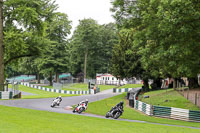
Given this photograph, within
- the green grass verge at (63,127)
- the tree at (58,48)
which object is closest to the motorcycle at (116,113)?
the green grass verge at (63,127)

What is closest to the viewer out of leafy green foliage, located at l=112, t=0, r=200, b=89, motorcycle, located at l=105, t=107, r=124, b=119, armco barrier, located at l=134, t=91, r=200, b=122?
leafy green foliage, located at l=112, t=0, r=200, b=89

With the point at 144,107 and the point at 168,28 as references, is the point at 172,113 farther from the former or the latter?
the point at 168,28

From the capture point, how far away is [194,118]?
1970cm

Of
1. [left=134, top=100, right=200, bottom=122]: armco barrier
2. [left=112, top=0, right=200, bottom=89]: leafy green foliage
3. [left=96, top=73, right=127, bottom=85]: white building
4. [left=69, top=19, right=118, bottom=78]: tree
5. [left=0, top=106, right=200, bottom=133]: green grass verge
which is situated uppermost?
[left=69, top=19, right=118, bottom=78]: tree

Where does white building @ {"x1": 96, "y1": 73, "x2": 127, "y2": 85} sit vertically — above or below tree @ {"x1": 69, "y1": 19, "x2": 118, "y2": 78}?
below

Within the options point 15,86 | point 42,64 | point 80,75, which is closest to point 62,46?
point 42,64

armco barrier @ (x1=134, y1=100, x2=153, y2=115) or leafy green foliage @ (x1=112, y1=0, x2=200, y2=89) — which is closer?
leafy green foliage @ (x1=112, y1=0, x2=200, y2=89)

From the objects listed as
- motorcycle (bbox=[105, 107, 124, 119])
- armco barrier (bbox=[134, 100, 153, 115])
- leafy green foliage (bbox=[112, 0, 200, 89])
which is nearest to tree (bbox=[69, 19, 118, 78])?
armco barrier (bbox=[134, 100, 153, 115])

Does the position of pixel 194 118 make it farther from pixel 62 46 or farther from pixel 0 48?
pixel 62 46

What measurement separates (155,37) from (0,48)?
18326 mm

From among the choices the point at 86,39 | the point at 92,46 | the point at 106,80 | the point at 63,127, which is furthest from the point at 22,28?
the point at 92,46

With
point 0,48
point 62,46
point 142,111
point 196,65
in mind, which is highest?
point 62,46

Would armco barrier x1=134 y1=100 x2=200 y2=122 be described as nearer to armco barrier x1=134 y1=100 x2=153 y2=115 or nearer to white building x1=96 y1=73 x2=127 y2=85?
armco barrier x1=134 y1=100 x2=153 y2=115

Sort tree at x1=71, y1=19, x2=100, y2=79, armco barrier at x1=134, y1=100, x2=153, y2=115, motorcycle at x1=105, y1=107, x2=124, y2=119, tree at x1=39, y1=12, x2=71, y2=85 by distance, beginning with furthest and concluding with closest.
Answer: tree at x1=71, y1=19, x2=100, y2=79
tree at x1=39, y1=12, x2=71, y2=85
armco barrier at x1=134, y1=100, x2=153, y2=115
motorcycle at x1=105, y1=107, x2=124, y2=119
